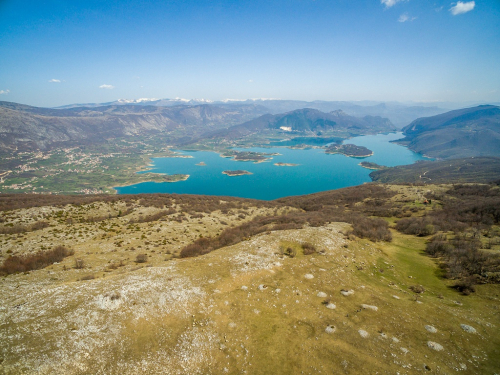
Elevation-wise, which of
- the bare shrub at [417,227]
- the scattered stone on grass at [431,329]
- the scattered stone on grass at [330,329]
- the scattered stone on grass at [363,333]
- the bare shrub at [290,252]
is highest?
the scattered stone on grass at [431,329]

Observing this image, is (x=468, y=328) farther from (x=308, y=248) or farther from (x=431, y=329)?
(x=308, y=248)

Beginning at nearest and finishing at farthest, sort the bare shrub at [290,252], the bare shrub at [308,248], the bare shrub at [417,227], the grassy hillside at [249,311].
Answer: the grassy hillside at [249,311], the bare shrub at [290,252], the bare shrub at [308,248], the bare shrub at [417,227]

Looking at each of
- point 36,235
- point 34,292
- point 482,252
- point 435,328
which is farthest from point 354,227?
point 36,235

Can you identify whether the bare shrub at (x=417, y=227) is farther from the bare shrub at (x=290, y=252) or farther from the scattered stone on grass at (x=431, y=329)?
the scattered stone on grass at (x=431, y=329)

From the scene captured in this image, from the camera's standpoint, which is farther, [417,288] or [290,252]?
[290,252]

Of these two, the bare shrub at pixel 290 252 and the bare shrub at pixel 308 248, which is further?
the bare shrub at pixel 308 248

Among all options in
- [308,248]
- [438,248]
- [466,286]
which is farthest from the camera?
[438,248]

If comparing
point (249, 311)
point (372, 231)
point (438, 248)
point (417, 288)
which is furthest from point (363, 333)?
point (372, 231)

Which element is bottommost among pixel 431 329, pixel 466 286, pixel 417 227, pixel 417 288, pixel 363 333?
pixel 417 227

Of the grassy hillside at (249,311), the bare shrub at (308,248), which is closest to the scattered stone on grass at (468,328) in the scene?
the grassy hillside at (249,311)

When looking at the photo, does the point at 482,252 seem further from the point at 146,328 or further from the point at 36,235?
the point at 36,235
